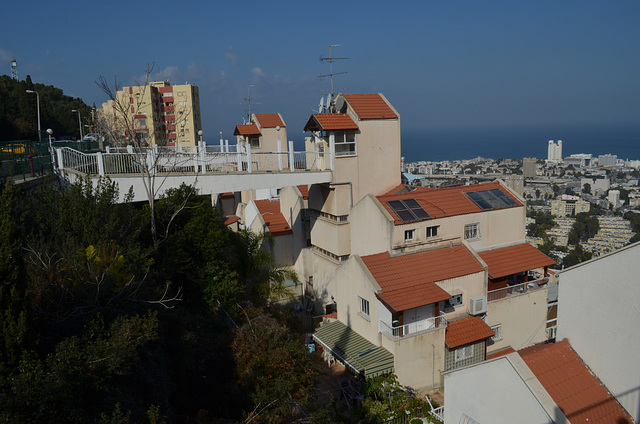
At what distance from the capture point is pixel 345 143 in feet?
70.6

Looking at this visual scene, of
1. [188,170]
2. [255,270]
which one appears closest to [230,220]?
[255,270]

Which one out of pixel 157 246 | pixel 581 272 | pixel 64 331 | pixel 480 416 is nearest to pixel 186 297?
pixel 157 246

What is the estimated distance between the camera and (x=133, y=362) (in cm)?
851

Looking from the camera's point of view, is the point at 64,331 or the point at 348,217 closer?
the point at 64,331

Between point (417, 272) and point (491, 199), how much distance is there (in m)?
5.85

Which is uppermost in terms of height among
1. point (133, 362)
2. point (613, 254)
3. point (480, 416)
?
point (613, 254)

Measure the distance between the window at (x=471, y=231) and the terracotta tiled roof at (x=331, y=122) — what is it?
675 cm

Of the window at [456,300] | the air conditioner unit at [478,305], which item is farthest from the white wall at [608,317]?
the window at [456,300]

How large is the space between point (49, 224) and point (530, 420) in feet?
45.2

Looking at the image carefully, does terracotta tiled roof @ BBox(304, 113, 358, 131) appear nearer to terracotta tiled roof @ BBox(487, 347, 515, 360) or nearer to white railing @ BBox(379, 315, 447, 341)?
white railing @ BBox(379, 315, 447, 341)

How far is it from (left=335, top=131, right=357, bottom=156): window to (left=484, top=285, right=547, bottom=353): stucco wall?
30.0 ft

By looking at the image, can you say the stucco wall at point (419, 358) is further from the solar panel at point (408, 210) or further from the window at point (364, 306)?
the solar panel at point (408, 210)

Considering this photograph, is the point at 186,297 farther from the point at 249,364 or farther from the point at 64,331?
the point at 64,331

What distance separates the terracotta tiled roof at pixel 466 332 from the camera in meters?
16.8
